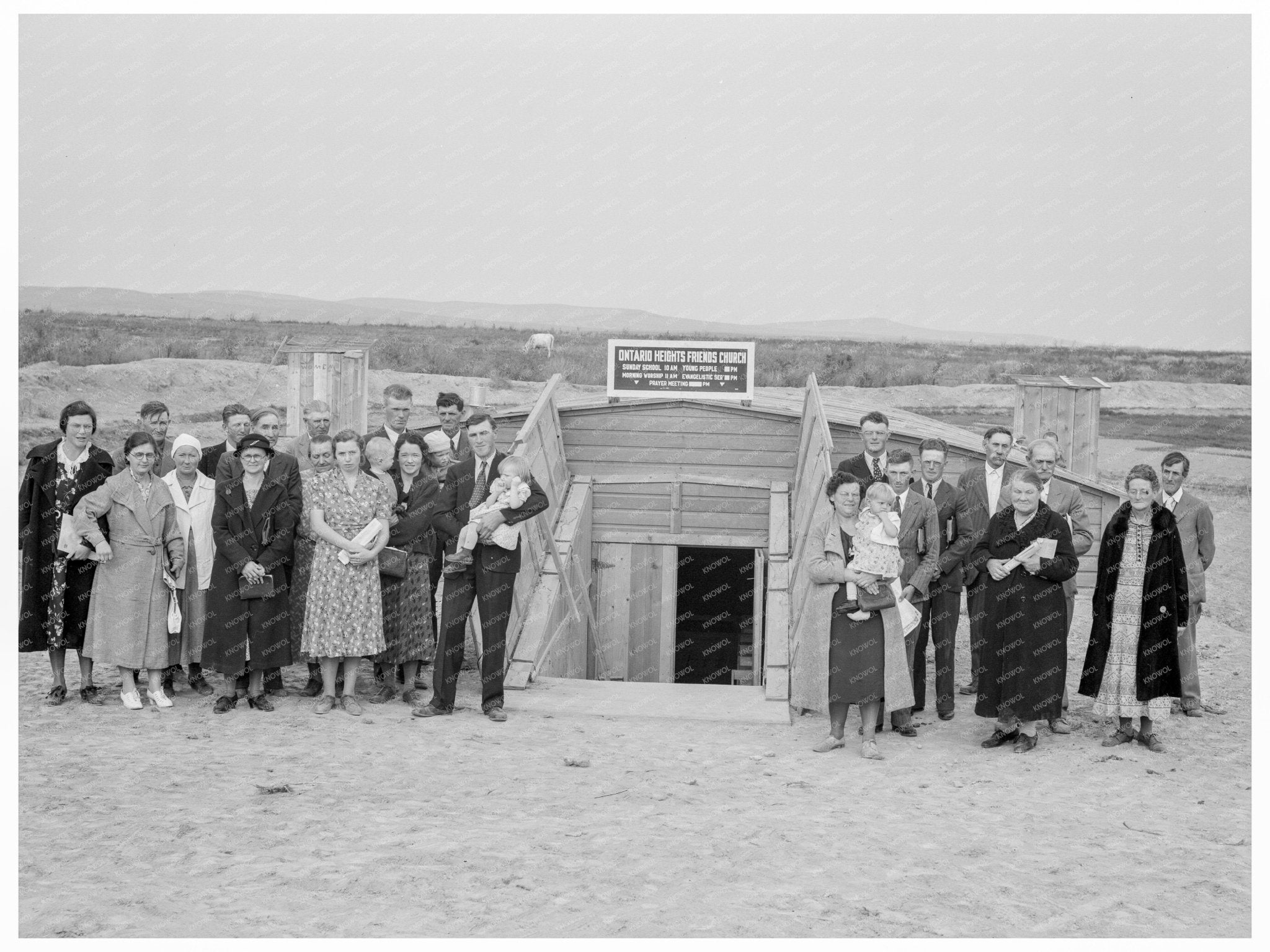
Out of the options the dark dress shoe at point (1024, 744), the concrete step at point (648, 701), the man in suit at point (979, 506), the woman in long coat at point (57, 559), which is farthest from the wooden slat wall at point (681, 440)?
the woman in long coat at point (57, 559)

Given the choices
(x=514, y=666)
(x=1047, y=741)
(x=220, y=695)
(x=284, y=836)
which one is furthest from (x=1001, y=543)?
(x=220, y=695)

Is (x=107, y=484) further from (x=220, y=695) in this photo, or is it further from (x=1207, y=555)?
(x=1207, y=555)

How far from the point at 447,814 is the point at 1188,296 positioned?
32.8m

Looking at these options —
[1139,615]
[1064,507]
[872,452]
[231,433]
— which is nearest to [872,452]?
[872,452]

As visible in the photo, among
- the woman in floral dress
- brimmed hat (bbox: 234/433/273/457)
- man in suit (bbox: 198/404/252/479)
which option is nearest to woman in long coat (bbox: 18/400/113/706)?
man in suit (bbox: 198/404/252/479)

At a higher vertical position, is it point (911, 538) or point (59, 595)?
point (911, 538)

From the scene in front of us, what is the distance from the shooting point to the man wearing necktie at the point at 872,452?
7.86 m

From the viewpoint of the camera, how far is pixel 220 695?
725cm

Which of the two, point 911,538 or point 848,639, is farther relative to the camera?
point 911,538

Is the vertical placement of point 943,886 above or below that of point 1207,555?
below

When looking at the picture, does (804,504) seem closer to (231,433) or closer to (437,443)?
(437,443)

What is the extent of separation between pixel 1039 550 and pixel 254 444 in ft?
14.5

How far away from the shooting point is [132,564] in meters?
7.13

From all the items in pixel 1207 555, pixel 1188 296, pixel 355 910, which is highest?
pixel 1188 296
